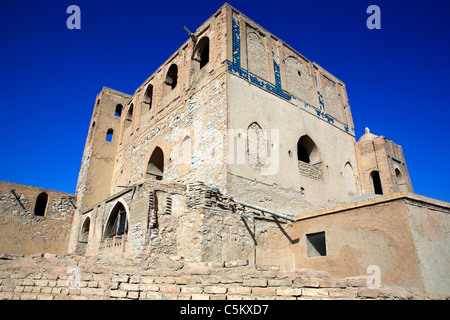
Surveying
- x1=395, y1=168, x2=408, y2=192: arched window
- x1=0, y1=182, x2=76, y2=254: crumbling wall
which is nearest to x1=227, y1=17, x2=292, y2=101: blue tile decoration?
x1=395, y1=168, x2=408, y2=192: arched window

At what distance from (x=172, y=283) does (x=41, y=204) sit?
43.4 ft

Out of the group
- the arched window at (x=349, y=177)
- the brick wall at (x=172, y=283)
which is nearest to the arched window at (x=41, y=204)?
the brick wall at (x=172, y=283)

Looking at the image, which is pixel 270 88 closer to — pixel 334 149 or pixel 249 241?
pixel 334 149

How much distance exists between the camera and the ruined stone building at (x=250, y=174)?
6957 mm

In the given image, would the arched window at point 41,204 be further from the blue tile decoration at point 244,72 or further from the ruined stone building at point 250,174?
the blue tile decoration at point 244,72

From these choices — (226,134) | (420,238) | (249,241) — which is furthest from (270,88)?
(420,238)

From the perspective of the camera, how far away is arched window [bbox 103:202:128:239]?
9.84 meters

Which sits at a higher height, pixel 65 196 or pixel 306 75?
pixel 306 75

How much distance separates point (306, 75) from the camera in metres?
14.4

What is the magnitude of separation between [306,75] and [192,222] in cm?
937

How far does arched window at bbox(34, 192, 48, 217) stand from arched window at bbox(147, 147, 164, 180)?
5.10m

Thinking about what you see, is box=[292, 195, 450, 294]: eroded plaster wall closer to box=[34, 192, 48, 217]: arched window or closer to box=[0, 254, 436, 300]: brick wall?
box=[0, 254, 436, 300]: brick wall

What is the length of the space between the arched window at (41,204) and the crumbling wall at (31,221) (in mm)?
219
